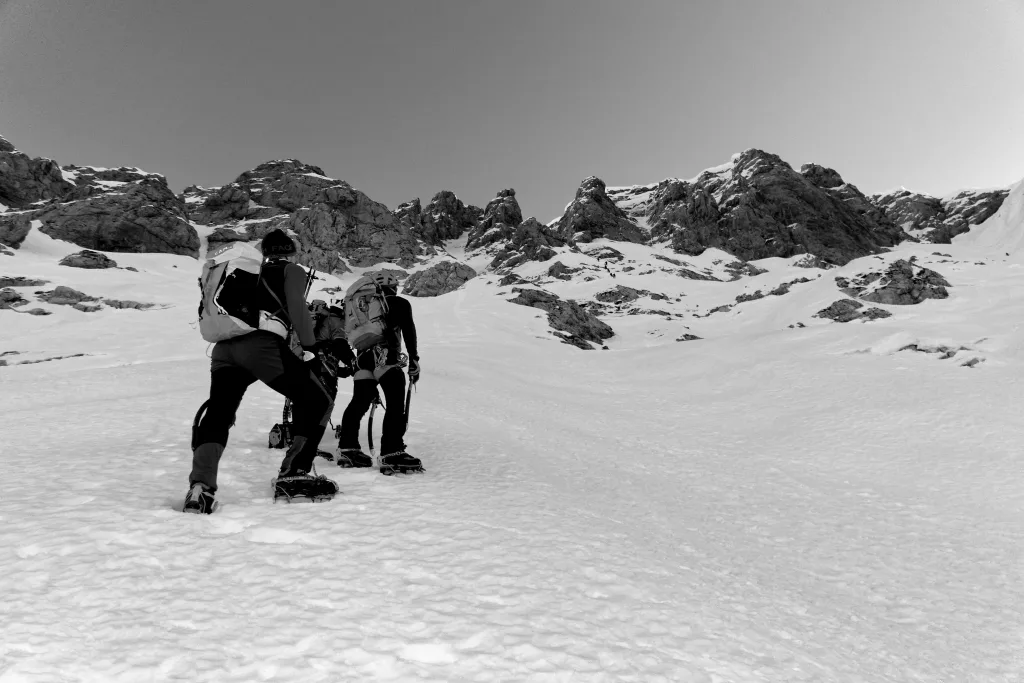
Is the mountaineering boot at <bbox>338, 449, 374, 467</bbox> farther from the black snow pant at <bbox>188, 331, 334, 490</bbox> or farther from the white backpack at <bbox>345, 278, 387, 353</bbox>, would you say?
the black snow pant at <bbox>188, 331, 334, 490</bbox>

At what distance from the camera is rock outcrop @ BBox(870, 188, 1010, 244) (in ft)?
472

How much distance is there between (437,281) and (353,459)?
8154cm

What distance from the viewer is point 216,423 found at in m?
3.69

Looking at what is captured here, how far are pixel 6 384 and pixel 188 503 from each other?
10.9 metres

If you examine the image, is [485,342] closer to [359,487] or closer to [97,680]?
[359,487]

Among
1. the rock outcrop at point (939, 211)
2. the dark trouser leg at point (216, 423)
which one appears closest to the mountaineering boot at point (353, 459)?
the dark trouser leg at point (216, 423)

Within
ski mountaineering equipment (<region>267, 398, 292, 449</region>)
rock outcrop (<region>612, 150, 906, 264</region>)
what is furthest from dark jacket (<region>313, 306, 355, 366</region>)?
rock outcrop (<region>612, 150, 906, 264</region>)

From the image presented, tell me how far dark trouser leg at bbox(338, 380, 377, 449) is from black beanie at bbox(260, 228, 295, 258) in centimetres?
198

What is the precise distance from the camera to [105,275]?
174ft

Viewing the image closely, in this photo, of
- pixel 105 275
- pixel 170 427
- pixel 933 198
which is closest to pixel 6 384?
pixel 170 427

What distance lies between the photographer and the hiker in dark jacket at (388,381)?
17.7 ft

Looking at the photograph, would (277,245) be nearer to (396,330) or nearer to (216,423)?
(216,423)

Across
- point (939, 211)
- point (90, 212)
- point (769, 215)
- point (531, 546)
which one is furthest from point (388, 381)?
point (939, 211)

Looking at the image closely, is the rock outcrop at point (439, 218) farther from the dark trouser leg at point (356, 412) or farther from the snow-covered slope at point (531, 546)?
the dark trouser leg at point (356, 412)
